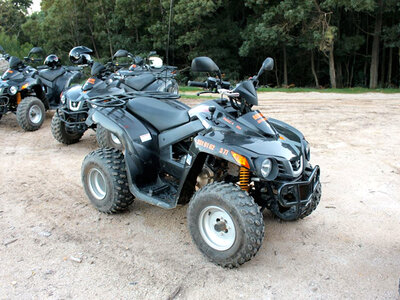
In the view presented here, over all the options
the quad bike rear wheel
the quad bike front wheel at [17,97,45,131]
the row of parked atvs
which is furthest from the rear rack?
the quad bike front wheel at [17,97,45,131]

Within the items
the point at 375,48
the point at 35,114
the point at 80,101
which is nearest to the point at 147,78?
the point at 80,101

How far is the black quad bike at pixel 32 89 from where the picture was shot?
8914 millimetres

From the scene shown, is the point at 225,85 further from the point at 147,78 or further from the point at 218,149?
the point at 147,78

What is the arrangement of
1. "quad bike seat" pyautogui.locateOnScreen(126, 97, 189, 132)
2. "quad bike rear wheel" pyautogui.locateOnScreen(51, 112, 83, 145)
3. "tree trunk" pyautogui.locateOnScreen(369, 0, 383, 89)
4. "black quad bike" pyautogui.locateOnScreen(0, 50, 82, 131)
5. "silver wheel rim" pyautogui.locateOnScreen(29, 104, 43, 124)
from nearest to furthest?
"quad bike seat" pyautogui.locateOnScreen(126, 97, 189, 132) → "quad bike rear wheel" pyautogui.locateOnScreen(51, 112, 83, 145) → "black quad bike" pyautogui.locateOnScreen(0, 50, 82, 131) → "silver wheel rim" pyautogui.locateOnScreen(29, 104, 43, 124) → "tree trunk" pyautogui.locateOnScreen(369, 0, 383, 89)

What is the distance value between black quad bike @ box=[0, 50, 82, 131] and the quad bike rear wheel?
1717 millimetres

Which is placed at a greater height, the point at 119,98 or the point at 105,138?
the point at 119,98

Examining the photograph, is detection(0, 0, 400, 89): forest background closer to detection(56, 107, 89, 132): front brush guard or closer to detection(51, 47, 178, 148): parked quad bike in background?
detection(51, 47, 178, 148): parked quad bike in background

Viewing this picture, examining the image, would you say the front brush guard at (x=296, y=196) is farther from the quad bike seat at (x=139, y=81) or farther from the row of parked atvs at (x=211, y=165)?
the quad bike seat at (x=139, y=81)

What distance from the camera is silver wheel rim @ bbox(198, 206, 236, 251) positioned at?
3416 mm

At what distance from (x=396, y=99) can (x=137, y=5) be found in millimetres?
15268

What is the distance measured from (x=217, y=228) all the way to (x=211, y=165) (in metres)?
0.62

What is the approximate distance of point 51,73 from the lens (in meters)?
10.5

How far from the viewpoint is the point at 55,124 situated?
746 centimetres

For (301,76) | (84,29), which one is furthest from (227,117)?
(84,29)
